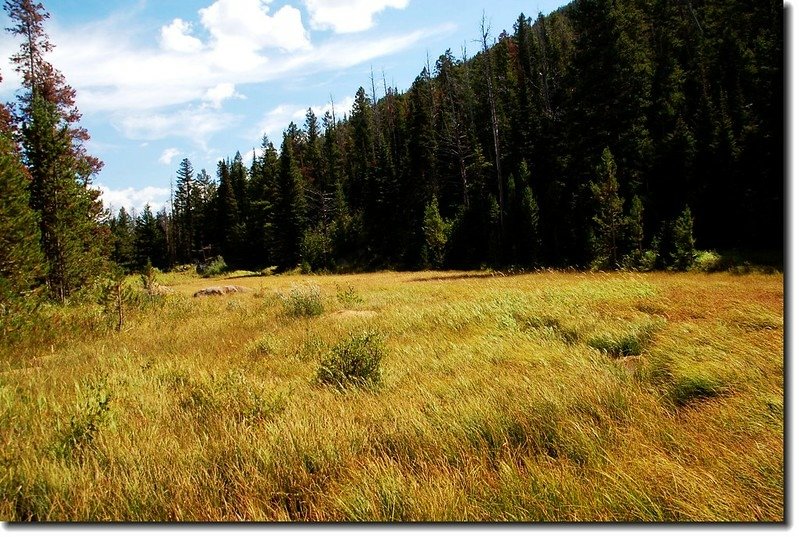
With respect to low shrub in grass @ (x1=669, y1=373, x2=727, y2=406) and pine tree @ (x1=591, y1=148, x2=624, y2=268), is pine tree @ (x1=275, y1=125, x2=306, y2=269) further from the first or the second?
low shrub in grass @ (x1=669, y1=373, x2=727, y2=406)

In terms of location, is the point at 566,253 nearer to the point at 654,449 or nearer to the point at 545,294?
the point at 545,294

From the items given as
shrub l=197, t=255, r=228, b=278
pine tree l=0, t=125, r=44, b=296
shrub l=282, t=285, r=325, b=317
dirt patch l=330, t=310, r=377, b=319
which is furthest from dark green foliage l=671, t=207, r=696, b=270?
shrub l=197, t=255, r=228, b=278

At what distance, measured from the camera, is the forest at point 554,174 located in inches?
647

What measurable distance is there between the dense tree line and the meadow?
10.4 m

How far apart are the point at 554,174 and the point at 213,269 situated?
4331 cm

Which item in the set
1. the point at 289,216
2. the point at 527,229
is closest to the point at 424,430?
the point at 527,229

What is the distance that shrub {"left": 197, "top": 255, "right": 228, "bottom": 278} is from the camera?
51938mm

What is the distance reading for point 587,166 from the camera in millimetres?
27172

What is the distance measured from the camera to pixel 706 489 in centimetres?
218

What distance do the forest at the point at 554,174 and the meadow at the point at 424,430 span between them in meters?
6.10

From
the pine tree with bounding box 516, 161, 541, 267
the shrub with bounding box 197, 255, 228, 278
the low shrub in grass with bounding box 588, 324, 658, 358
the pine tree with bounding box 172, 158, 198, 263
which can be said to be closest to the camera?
the low shrub in grass with bounding box 588, 324, 658, 358

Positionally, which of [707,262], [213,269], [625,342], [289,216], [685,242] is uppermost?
[289,216]

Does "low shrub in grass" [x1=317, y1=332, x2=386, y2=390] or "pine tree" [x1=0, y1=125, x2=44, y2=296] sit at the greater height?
"pine tree" [x1=0, y1=125, x2=44, y2=296]

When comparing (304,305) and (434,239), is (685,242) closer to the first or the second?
(304,305)
